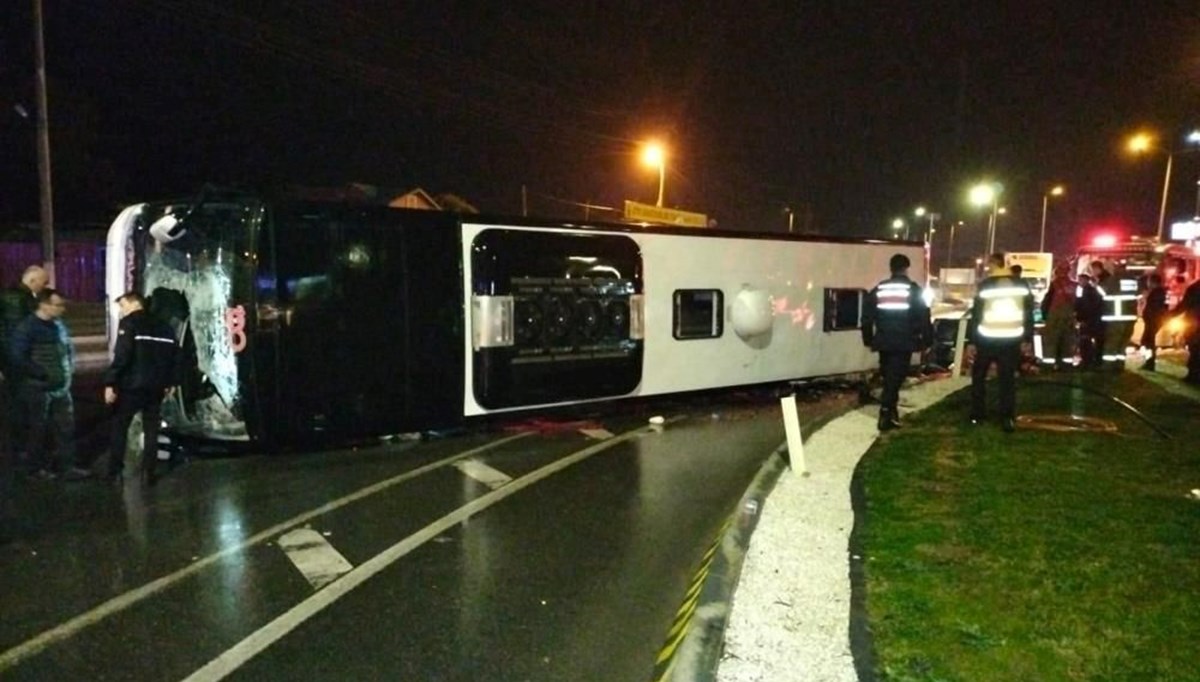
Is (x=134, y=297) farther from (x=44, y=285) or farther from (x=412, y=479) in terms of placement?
(x=412, y=479)

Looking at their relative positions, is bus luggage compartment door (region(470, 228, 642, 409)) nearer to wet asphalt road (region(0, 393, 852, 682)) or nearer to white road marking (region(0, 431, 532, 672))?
wet asphalt road (region(0, 393, 852, 682))

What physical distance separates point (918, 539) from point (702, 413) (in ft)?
22.9

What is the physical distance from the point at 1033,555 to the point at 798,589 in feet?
5.54

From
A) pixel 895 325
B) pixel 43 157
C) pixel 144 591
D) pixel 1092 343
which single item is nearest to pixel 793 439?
pixel 895 325

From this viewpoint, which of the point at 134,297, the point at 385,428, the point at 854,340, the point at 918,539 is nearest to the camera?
the point at 918,539

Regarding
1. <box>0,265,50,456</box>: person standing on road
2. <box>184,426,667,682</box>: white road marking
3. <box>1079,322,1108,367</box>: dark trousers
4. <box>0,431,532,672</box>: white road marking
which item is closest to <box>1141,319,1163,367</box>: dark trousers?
<box>1079,322,1108,367</box>: dark trousers

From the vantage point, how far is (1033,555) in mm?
6254

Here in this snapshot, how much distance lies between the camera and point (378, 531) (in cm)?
724

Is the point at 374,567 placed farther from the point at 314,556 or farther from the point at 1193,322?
the point at 1193,322

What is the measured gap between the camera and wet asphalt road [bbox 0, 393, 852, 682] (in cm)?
495

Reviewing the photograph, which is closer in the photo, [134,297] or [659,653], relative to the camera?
[659,653]

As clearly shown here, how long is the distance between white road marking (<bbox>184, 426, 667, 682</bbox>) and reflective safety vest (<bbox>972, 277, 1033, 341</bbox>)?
5.10 metres

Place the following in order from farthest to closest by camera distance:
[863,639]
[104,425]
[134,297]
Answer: [104,425], [134,297], [863,639]

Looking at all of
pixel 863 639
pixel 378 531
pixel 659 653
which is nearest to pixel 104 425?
pixel 378 531
